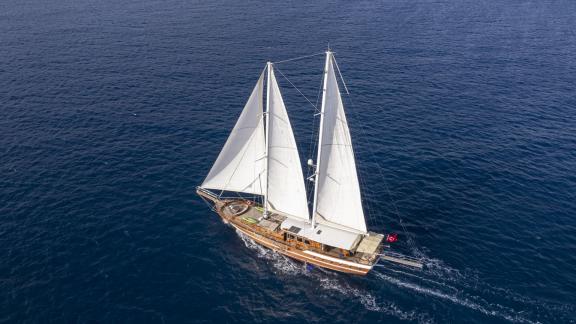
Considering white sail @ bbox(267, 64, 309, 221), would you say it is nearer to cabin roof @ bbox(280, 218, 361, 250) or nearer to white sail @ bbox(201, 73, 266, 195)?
cabin roof @ bbox(280, 218, 361, 250)

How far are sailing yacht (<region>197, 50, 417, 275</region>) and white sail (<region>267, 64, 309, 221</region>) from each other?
4.7 inches

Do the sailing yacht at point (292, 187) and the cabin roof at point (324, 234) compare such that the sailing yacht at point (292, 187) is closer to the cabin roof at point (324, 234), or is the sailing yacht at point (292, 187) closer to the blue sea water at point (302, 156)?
the cabin roof at point (324, 234)

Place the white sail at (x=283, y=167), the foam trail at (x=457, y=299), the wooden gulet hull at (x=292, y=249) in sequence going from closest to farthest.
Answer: the foam trail at (x=457, y=299) → the white sail at (x=283, y=167) → the wooden gulet hull at (x=292, y=249)

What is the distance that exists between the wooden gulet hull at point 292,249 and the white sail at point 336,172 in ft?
17.7

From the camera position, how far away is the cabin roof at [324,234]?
6155 centimetres

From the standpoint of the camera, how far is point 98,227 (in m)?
70.5

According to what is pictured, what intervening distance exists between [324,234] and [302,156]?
27920 millimetres

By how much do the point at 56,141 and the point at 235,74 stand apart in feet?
174

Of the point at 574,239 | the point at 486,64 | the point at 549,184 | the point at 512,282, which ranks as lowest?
the point at 512,282

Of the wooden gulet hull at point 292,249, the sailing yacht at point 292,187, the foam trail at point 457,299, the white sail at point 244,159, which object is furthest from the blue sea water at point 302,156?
the white sail at point 244,159

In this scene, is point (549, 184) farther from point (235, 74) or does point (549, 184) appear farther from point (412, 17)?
point (412, 17)

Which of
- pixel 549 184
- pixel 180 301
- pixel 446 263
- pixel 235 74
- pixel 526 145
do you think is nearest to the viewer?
pixel 180 301

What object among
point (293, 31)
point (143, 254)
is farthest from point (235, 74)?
point (143, 254)

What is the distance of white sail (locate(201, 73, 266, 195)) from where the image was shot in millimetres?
65000
